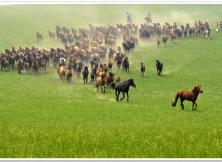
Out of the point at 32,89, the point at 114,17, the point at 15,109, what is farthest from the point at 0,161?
the point at 114,17

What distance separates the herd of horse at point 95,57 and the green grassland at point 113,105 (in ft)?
3.24

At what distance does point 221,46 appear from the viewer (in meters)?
63.5

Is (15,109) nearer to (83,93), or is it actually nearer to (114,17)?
(83,93)

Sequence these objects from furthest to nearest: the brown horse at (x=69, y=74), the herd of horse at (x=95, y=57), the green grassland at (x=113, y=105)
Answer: the brown horse at (x=69, y=74) → the herd of horse at (x=95, y=57) → the green grassland at (x=113, y=105)

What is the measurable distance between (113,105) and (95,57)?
20187 millimetres

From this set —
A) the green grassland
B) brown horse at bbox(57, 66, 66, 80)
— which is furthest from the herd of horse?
the green grassland

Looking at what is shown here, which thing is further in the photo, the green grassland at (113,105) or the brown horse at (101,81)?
the brown horse at (101,81)

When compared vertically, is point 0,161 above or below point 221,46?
above

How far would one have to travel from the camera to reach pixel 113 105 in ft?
102

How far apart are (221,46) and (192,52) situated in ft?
18.5

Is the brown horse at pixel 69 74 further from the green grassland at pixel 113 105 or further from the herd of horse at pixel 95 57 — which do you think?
the green grassland at pixel 113 105

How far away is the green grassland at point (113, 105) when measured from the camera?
45.6 ft

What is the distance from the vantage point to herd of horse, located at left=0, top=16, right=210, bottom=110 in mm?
38125

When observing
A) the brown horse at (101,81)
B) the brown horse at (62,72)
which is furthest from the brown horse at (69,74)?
the brown horse at (101,81)
